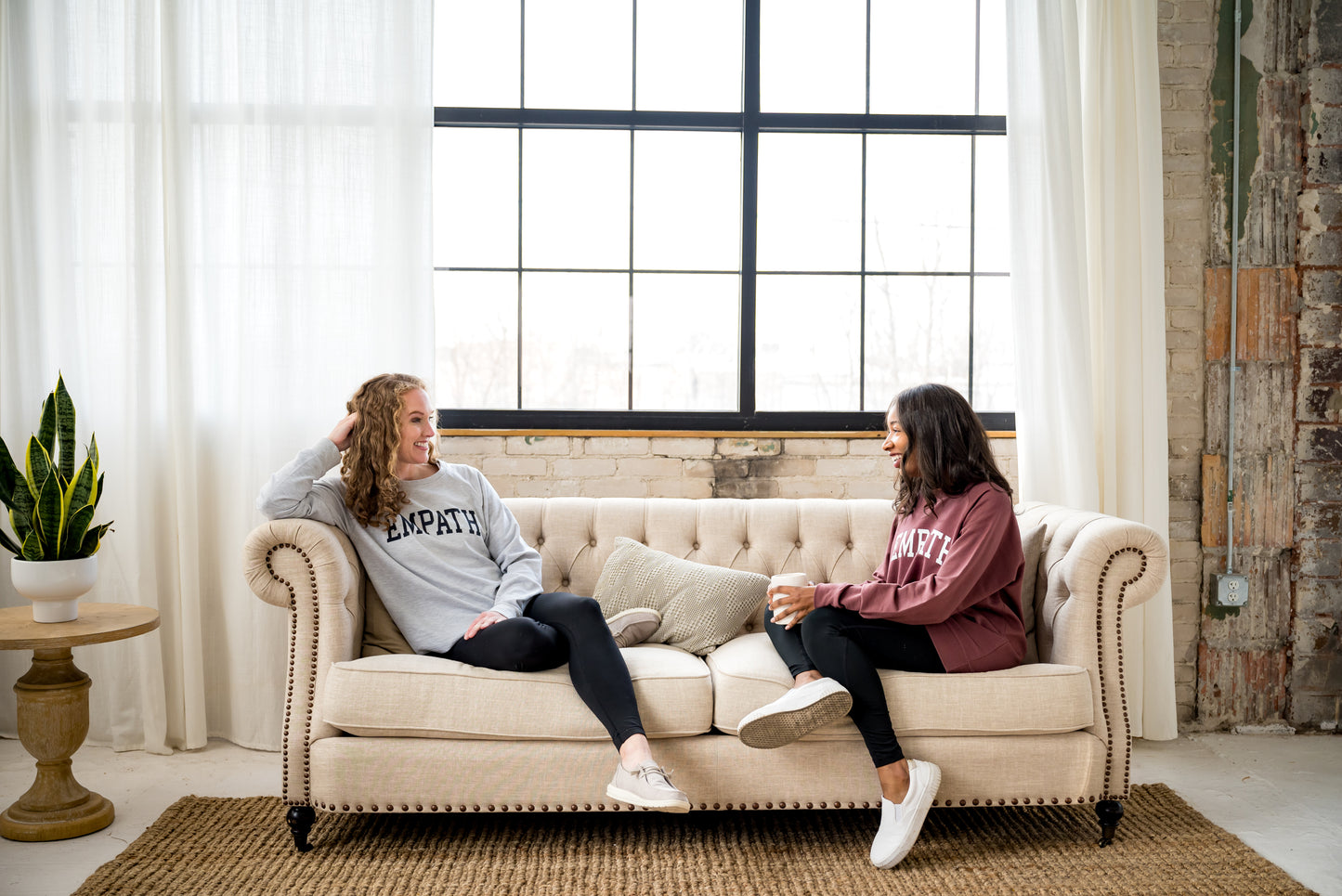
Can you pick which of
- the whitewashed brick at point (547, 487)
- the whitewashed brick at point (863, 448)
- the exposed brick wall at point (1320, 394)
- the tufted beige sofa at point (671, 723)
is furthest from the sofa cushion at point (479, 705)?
the exposed brick wall at point (1320, 394)

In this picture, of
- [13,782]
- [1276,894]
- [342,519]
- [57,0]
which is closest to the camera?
[1276,894]

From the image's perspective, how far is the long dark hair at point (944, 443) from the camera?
2.38 metres

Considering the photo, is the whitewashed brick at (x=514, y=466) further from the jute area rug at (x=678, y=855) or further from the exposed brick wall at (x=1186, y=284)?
the exposed brick wall at (x=1186, y=284)

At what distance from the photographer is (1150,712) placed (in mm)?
3092

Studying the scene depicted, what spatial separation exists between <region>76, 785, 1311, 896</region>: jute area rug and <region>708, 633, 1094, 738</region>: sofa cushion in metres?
0.28

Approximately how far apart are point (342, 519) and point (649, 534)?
2.87ft

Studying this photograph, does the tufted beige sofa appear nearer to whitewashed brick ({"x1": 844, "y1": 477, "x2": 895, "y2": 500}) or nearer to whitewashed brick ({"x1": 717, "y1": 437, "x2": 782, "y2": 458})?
whitewashed brick ({"x1": 844, "y1": 477, "x2": 895, "y2": 500})

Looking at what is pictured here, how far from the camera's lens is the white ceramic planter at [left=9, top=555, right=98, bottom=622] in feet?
7.74

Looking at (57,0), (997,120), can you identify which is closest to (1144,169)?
(997,120)

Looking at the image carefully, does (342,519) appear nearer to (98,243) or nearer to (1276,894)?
(98,243)

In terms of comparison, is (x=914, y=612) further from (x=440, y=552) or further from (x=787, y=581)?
(x=440, y=552)

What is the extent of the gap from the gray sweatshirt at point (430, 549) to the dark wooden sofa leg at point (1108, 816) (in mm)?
1452

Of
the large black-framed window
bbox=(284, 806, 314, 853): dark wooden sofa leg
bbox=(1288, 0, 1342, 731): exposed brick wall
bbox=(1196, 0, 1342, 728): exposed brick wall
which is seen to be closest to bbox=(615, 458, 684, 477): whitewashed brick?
the large black-framed window

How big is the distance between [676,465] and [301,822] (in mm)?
1608
